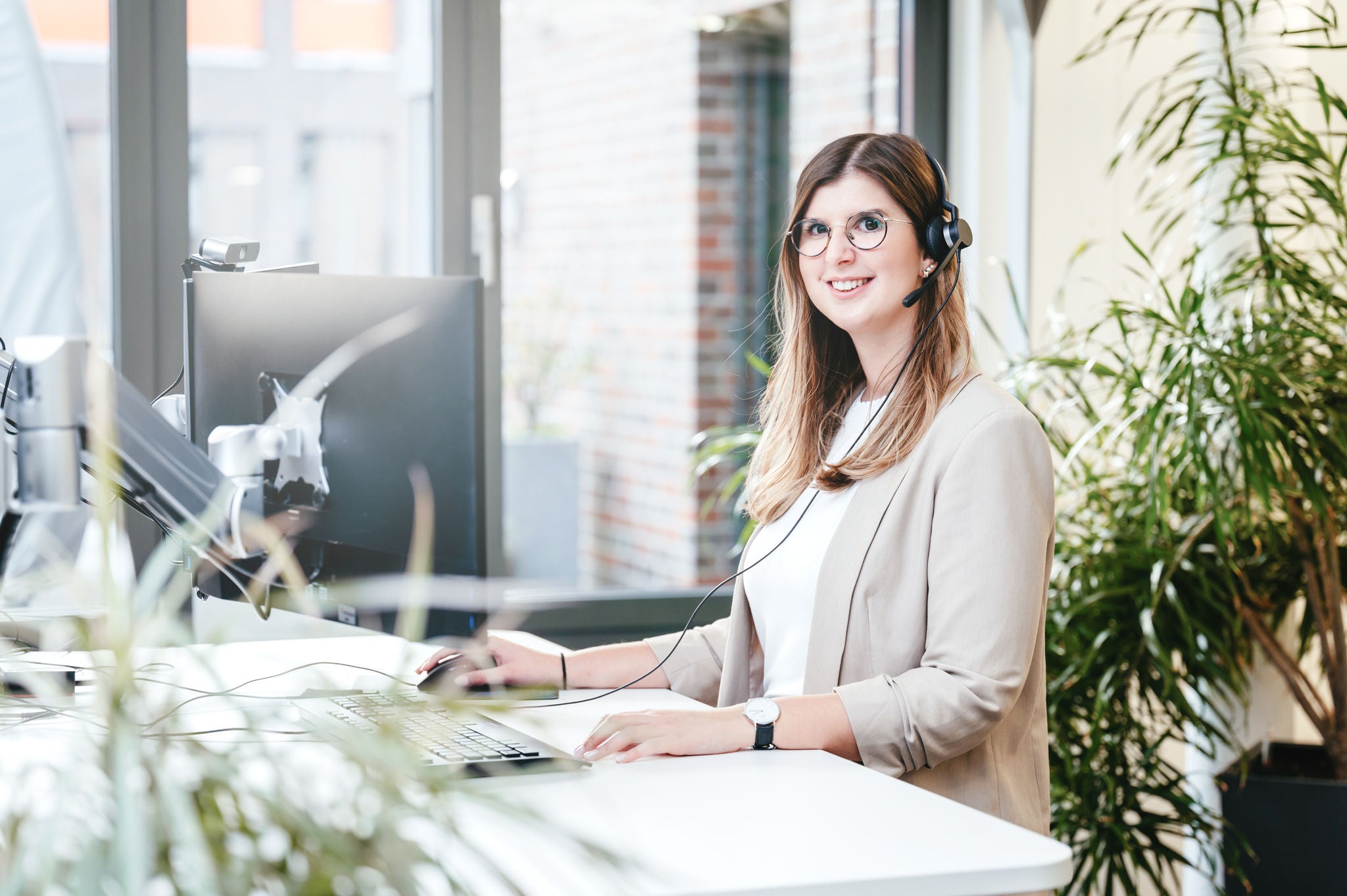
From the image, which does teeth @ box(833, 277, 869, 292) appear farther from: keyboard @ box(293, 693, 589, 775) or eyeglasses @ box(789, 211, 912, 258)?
keyboard @ box(293, 693, 589, 775)

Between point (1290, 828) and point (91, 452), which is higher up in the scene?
point (91, 452)

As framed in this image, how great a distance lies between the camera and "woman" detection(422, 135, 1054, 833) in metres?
1.44

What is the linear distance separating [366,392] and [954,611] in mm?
719

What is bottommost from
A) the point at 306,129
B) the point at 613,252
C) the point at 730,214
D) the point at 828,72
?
the point at 613,252

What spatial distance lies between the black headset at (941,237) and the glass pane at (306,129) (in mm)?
5652

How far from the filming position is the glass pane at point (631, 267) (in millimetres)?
4676

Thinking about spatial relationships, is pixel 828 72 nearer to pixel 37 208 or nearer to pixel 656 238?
pixel 656 238

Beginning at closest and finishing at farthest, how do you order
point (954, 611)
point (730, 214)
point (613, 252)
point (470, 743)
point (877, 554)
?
point (470, 743) < point (954, 611) < point (877, 554) < point (730, 214) < point (613, 252)

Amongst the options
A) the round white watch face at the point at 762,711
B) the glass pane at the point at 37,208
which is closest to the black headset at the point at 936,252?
the round white watch face at the point at 762,711

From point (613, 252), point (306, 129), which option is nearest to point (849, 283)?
point (613, 252)

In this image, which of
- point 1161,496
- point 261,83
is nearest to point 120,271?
point 1161,496

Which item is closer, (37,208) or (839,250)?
(839,250)

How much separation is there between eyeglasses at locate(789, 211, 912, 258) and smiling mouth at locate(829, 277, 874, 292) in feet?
0.14

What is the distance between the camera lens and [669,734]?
4.37ft
